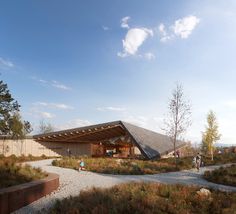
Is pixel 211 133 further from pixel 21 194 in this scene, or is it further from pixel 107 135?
pixel 21 194

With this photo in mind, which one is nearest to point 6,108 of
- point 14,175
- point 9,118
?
point 9,118

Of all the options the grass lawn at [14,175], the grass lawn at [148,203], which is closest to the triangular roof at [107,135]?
the grass lawn at [14,175]

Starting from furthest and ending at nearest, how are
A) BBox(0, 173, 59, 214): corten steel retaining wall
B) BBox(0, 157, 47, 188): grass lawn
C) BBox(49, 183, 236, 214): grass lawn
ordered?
BBox(0, 157, 47, 188): grass lawn → BBox(0, 173, 59, 214): corten steel retaining wall → BBox(49, 183, 236, 214): grass lawn

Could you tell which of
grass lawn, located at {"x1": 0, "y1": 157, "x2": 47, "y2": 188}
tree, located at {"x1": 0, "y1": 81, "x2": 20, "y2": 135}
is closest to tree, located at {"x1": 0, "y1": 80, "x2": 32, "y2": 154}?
tree, located at {"x1": 0, "y1": 81, "x2": 20, "y2": 135}

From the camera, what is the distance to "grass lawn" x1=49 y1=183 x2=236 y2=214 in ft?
27.7

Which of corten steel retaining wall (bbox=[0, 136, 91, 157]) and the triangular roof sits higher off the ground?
the triangular roof

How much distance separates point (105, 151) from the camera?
48.2 meters

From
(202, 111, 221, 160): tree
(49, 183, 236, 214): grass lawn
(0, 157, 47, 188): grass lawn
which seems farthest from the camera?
(202, 111, 221, 160): tree

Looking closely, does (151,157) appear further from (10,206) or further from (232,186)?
(10,206)

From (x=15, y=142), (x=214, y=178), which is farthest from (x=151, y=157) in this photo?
(x=15, y=142)

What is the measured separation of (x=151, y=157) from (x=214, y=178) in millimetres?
14097

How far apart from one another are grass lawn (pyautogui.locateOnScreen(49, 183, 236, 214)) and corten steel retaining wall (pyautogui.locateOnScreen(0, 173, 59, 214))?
140 centimetres

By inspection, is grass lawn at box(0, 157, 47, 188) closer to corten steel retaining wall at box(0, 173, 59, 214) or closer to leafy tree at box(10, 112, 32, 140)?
corten steel retaining wall at box(0, 173, 59, 214)

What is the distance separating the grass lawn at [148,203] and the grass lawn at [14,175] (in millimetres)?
2655
